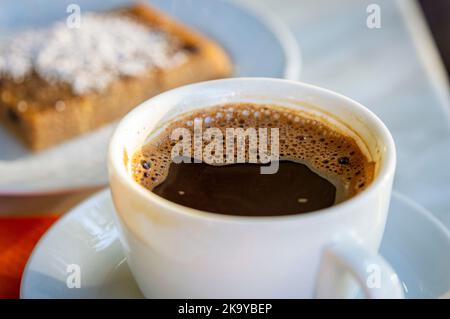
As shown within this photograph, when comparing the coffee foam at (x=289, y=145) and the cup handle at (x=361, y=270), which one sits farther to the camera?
the coffee foam at (x=289, y=145)

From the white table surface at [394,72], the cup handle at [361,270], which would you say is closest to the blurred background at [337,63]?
the white table surface at [394,72]

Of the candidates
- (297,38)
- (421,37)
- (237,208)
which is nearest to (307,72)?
(297,38)

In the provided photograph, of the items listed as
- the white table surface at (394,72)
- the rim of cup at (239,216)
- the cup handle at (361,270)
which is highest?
the rim of cup at (239,216)

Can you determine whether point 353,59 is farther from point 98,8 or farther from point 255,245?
point 255,245

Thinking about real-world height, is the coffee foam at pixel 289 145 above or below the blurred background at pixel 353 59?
above

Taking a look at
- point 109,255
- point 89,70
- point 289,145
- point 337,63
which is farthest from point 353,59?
point 109,255

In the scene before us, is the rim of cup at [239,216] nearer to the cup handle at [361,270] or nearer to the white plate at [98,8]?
the cup handle at [361,270]

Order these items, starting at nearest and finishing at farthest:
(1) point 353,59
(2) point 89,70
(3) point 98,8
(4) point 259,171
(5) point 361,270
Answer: (5) point 361,270 < (4) point 259,171 < (2) point 89,70 < (1) point 353,59 < (3) point 98,8
